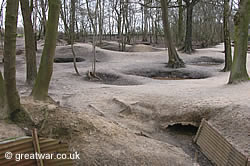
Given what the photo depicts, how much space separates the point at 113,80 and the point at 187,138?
266 inches

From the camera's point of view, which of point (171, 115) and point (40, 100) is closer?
point (40, 100)

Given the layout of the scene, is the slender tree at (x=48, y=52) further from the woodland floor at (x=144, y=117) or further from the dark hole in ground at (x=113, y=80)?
the dark hole in ground at (x=113, y=80)

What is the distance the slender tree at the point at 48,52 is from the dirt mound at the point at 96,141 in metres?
0.52

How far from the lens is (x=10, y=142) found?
3000 millimetres

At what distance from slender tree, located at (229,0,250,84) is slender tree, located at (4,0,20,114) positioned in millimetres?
6952

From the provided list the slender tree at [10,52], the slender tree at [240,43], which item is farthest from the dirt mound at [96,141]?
the slender tree at [240,43]

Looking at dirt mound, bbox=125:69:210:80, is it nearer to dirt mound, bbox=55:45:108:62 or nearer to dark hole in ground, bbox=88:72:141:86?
dark hole in ground, bbox=88:72:141:86

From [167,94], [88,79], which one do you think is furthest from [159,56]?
[167,94]

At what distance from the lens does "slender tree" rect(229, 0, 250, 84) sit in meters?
8.36

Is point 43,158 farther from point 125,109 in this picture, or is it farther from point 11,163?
point 125,109

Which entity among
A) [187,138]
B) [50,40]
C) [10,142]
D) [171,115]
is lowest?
[187,138]

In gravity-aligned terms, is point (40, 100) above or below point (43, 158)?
above

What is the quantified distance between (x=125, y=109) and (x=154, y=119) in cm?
83

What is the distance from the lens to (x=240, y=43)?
27.9 ft
